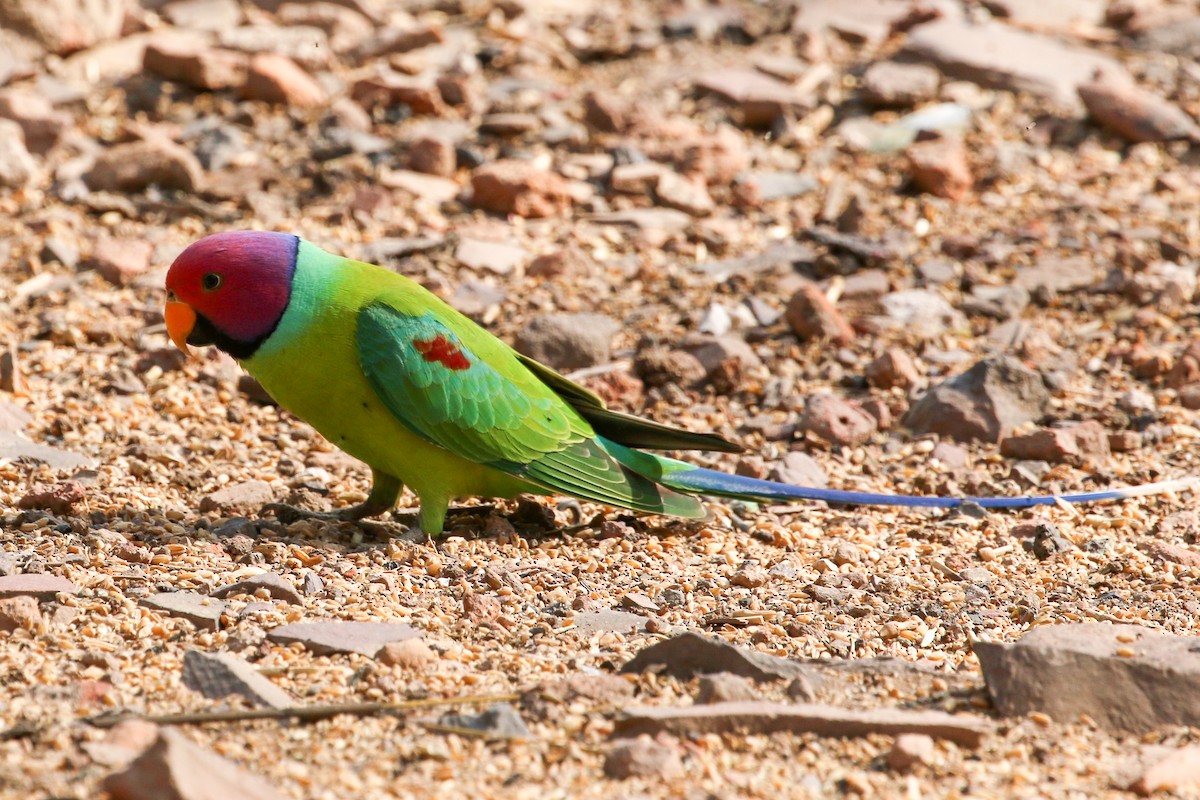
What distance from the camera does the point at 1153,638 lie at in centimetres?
310

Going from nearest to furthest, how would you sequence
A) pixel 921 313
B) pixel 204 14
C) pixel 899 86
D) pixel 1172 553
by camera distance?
pixel 1172 553 → pixel 921 313 → pixel 899 86 → pixel 204 14

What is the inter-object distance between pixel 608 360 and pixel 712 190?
170 centimetres

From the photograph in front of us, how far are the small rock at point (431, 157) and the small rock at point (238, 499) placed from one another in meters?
2.72

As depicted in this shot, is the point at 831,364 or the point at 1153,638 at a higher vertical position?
the point at 1153,638

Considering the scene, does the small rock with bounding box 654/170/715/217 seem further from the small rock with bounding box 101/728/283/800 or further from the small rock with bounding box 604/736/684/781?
the small rock with bounding box 101/728/283/800

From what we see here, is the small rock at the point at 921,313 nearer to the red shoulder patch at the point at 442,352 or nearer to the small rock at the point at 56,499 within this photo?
the red shoulder patch at the point at 442,352

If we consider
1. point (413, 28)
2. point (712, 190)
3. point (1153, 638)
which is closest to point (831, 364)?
point (712, 190)

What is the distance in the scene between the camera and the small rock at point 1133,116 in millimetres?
7211

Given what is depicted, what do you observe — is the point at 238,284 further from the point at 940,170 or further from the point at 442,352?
the point at 940,170

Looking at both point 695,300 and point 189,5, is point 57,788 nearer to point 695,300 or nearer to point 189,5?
point 695,300

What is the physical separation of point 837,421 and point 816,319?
0.71 m

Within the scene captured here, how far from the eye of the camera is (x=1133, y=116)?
720cm

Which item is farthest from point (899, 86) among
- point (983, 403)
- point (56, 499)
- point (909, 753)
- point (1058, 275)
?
point (909, 753)

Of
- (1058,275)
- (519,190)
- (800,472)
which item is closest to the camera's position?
(800,472)
